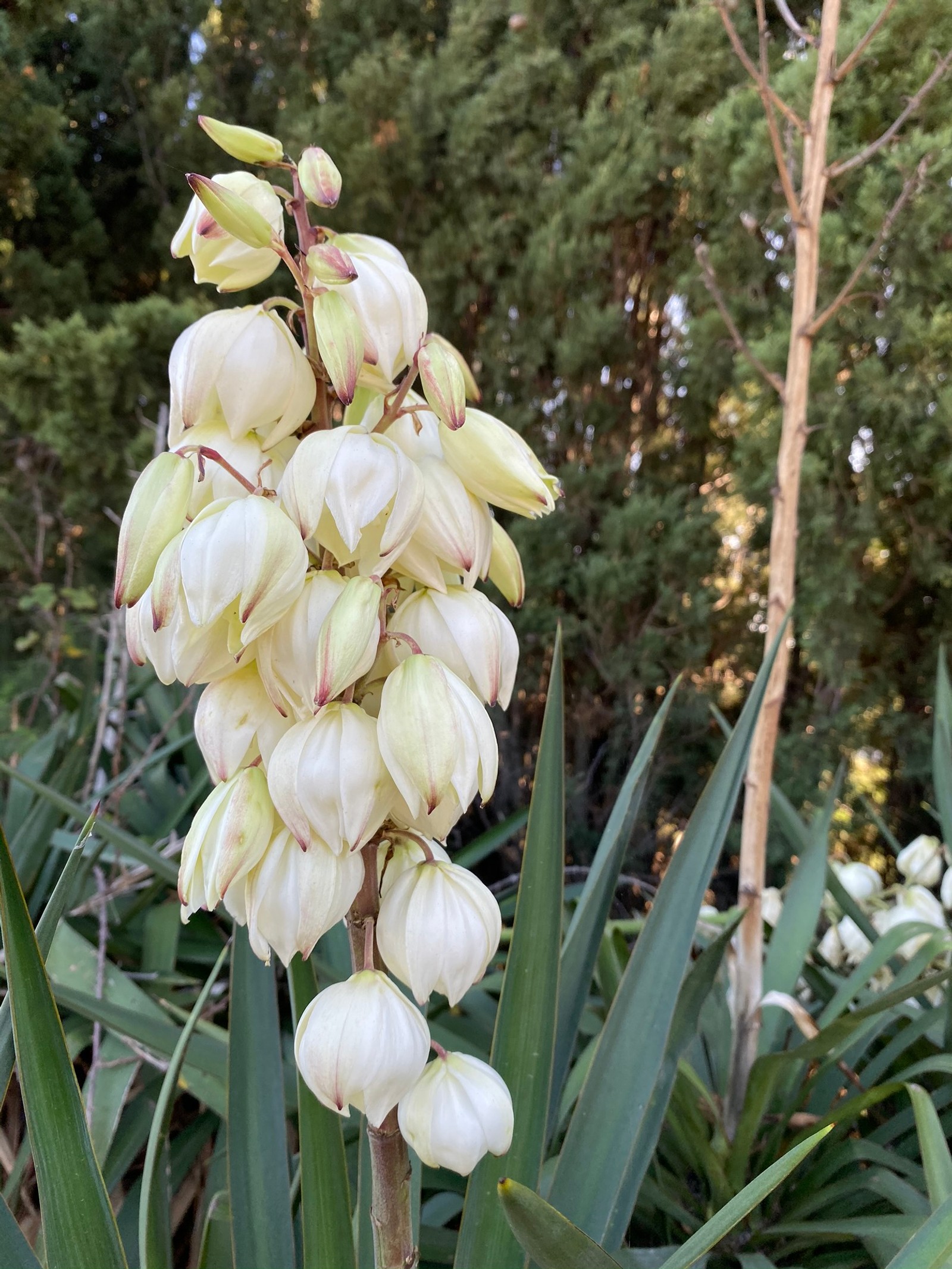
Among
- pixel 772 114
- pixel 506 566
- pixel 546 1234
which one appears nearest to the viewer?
pixel 546 1234

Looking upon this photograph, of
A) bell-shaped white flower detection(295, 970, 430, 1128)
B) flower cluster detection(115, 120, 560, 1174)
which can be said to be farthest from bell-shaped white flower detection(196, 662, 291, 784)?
bell-shaped white flower detection(295, 970, 430, 1128)

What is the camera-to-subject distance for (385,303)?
0.38 metres

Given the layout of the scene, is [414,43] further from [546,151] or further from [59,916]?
[59,916]

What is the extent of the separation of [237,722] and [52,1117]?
0.20 meters

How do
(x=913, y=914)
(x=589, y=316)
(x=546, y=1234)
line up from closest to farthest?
1. (x=546, y=1234)
2. (x=913, y=914)
3. (x=589, y=316)

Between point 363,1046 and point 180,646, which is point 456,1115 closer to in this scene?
point 363,1046

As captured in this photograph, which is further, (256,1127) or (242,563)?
(256,1127)

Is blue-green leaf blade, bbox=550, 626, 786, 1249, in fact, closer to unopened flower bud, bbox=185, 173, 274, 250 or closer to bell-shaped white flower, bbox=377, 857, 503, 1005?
bell-shaped white flower, bbox=377, 857, 503, 1005

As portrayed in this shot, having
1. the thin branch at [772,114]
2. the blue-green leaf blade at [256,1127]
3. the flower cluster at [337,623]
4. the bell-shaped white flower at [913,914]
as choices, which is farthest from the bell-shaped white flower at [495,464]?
the bell-shaped white flower at [913,914]

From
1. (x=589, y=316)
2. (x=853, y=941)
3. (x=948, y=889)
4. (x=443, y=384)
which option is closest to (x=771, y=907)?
(x=853, y=941)

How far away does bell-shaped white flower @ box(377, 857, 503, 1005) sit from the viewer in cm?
36

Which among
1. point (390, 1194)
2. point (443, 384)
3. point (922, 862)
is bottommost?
point (922, 862)

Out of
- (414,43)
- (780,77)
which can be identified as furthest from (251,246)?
(414,43)

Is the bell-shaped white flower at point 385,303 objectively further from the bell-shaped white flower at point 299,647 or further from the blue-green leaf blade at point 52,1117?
the blue-green leaf blade at point 52,1117
